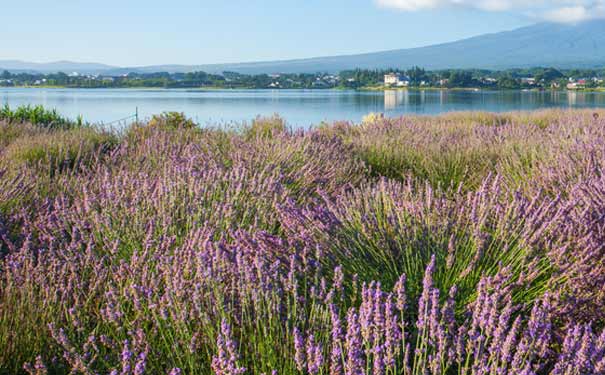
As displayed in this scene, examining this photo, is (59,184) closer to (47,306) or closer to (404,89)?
(47,306)

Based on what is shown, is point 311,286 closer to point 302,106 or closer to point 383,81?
point 302,106

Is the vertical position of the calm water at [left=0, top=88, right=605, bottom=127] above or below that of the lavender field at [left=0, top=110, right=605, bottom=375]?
above

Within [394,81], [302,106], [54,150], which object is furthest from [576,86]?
[54,150]

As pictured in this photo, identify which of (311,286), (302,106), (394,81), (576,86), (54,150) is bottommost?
(311,286)

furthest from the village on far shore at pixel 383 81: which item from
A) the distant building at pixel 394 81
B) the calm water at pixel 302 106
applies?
the calm water at pixel 302 106

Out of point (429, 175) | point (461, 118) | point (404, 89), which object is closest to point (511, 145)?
point (429, 175)

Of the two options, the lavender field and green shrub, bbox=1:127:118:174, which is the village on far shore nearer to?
green shrub, bbox=1:127:118:174

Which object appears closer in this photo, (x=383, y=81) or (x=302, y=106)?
(x=302, y=106)

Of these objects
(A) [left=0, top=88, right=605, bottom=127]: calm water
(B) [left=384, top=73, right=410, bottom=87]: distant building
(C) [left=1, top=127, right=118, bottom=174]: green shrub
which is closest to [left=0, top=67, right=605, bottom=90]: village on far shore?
(B) [left=384, top=73, right=410, bottom=87]: distant building

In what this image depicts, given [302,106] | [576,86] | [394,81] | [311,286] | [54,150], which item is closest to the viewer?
[311,286]

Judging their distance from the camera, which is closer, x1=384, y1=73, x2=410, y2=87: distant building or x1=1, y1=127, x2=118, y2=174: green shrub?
x1=1, y1=127, x2=118, y2=174: green shrub

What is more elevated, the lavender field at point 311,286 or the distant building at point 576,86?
the distant building at point 576,86

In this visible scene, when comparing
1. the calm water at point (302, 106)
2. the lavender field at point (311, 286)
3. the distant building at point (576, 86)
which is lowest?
the lavender field at point (311, 286)

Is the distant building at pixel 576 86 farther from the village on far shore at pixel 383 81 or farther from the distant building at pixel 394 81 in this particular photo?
the distant building at pixel 394 81
